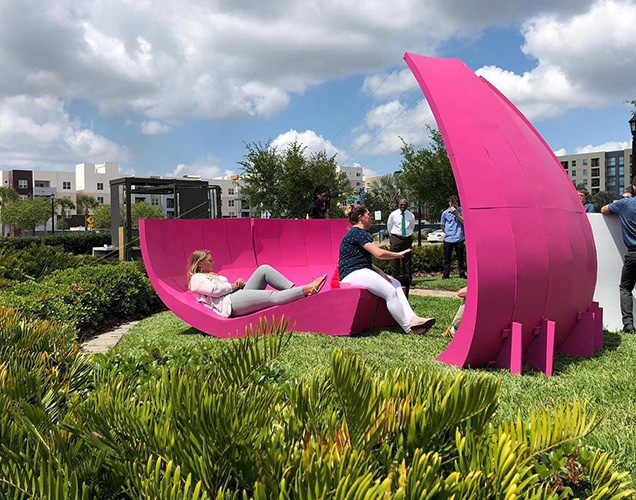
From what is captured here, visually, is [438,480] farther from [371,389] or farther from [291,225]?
[291,225]

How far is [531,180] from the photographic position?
452cm

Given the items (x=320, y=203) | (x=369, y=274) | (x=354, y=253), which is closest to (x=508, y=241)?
(x=369, y=274)

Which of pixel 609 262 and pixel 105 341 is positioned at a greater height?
pixel 609 262

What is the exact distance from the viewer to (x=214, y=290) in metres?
→ 6.31

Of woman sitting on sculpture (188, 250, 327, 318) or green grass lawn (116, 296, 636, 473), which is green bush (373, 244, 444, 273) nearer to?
green grass lawn (116, 296, 636, 473)

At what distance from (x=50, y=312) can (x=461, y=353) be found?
5.14m

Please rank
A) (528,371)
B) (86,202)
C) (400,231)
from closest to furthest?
(528,371)
(400,231)
(86,202)

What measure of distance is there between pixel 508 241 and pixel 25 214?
7308 cm

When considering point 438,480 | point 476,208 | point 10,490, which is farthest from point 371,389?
point 476,208

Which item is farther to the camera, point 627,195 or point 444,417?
point 627,195

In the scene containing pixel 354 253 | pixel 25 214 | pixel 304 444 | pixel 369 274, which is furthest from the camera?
pixel 25 214

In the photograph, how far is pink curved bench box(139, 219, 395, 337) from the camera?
5898mm

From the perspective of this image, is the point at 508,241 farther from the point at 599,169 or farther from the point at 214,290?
the point at 599,169

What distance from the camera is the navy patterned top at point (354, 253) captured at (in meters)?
6.21
